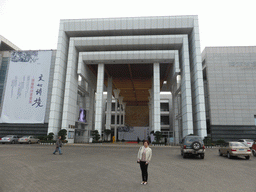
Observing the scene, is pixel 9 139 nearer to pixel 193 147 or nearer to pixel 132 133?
pixel 132 133

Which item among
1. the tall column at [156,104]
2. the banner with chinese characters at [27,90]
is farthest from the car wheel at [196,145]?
the banner with chinese characters at [27,90]

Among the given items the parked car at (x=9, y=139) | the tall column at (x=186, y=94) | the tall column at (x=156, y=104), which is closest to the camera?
the parked car at (x=9, y=139)

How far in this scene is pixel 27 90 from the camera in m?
35.0

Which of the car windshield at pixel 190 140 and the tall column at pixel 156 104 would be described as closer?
the car windshield at pixel 190 140

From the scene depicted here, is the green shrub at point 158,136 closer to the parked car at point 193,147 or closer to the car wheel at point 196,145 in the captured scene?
the parked car at point 193,147

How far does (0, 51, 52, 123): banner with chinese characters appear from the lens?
114 feet

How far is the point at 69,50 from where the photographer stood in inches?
1342

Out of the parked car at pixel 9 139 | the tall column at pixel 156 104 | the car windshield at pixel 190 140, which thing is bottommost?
the parked car at pixel 9 139

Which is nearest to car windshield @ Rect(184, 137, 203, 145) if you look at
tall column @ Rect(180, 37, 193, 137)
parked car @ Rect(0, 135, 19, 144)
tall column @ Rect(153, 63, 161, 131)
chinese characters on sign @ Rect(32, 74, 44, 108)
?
tall column @ Rect(180, 37, 193, 137)

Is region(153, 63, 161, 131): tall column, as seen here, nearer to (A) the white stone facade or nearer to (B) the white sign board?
(A) the white stone facade

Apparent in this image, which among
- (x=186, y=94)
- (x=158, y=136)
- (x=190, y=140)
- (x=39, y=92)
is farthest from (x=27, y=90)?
(x=190, y=140)

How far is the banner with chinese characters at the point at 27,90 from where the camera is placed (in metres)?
34.7

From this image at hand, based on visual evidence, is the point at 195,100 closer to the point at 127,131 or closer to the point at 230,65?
the point at 230,65

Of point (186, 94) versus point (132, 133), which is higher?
point (186, 94)
